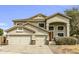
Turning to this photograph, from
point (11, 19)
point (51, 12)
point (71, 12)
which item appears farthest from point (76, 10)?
point (11, 19)

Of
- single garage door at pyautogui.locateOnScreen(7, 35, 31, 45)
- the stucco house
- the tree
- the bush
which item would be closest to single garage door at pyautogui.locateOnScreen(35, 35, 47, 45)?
the stucco house

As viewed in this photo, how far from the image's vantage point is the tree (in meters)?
8.51

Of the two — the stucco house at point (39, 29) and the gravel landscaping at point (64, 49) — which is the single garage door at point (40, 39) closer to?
the stucco house at point (39, 29)

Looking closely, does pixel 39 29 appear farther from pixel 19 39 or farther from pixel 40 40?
pixel 19 39

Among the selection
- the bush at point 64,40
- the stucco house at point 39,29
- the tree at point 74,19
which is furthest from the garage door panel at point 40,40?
the tree at point 74,19

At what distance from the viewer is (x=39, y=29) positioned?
8.84m

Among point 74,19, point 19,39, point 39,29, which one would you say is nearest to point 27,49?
point 19,39

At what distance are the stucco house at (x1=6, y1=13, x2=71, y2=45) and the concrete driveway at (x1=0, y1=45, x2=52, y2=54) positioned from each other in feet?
0.51

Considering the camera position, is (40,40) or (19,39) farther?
(19,39)

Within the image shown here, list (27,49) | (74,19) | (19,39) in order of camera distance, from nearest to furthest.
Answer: (74,19) < (27,49) < (19,39)

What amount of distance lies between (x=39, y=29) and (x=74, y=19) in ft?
3.86
